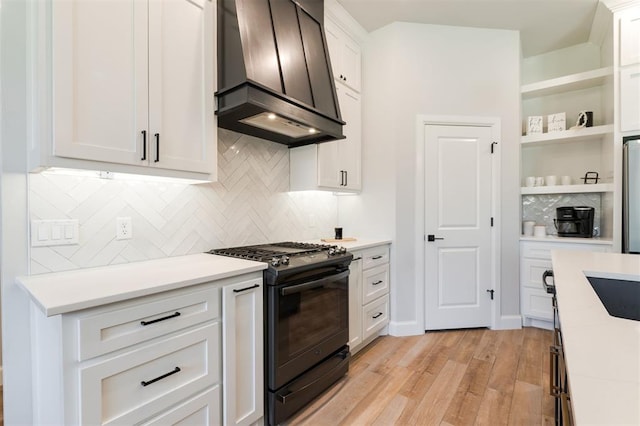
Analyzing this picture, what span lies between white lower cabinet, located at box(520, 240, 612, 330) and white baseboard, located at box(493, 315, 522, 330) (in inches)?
3.7

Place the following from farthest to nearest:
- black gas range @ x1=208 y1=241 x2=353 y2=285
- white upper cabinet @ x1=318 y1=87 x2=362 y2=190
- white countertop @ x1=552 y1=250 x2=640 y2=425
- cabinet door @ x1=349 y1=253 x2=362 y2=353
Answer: white upper cabinet @ x1=318 y1=87 x2=362 y2=190 → cabinet door @ x1=349 y1=253 x2=362 y2=353 → black gas range @ x1=208 y1=241 x2=353 y2=285 → white countertop @ x1=552 y1=250 x2=640 y2=425

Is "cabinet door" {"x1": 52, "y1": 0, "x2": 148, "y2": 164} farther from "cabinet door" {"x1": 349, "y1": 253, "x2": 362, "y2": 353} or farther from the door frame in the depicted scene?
the door frame

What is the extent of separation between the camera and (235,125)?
214 centimetres

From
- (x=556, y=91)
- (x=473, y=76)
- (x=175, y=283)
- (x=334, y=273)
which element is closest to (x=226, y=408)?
(x=175, y=283)

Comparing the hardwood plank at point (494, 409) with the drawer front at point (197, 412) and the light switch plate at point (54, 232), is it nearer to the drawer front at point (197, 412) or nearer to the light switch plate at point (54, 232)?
the drawer front at point (197, 412)

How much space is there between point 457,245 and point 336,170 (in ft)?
4.90

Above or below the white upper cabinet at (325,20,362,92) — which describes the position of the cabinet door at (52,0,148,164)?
below

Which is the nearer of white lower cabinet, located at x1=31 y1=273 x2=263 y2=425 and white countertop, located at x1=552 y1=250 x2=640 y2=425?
white countertop, located at x1=552 y1=250 x2=640 y2=425

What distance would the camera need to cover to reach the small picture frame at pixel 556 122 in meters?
3.30

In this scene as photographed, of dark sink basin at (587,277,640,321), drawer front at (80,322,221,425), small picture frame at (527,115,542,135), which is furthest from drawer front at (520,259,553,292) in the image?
drawer front at (80,322,221,425)

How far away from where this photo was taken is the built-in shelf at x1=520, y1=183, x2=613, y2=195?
9.87 ft

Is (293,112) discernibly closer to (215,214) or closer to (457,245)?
(215,214)

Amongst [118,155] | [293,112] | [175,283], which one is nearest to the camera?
[175,283]

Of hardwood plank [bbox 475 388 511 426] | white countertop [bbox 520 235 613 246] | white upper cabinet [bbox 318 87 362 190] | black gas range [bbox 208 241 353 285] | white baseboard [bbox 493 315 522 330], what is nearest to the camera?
black gas range [bbox 208 241 353 285]
